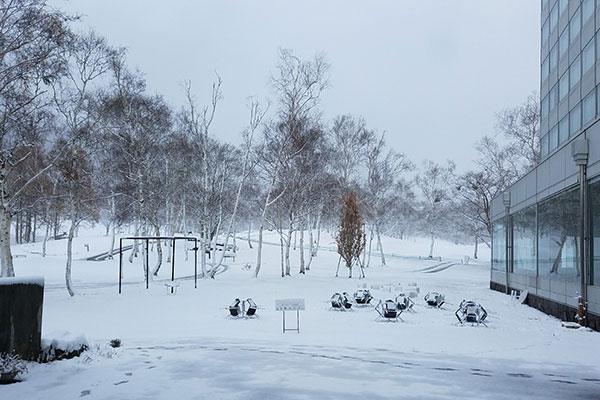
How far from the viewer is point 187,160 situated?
3538cm

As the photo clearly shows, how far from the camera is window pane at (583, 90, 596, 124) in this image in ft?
71.6

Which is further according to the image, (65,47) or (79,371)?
(65,47)

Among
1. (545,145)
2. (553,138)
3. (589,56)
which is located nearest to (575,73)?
(589,56)

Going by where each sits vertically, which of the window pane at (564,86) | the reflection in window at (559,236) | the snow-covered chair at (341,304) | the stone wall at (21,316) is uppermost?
the window pane at (564,86)

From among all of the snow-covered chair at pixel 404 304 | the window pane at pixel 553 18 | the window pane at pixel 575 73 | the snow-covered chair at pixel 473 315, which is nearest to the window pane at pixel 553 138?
the window pane at pixel 575 73

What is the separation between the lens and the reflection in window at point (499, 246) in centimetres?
2958

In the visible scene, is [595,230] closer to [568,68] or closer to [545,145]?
[568,68]

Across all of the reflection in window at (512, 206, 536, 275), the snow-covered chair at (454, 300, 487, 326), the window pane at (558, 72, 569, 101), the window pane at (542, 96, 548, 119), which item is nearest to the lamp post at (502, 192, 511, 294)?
the reflection in window at (512, 206, 536, 275)

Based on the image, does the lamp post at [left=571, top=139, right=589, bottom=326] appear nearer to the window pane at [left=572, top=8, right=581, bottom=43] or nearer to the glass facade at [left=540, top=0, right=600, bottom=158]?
the glass facade at [left=540, top=0, right=600, bottom=158]

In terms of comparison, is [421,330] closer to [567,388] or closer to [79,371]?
[567,388]

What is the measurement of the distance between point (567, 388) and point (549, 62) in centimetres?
2639

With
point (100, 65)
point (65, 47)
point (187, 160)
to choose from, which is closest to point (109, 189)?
point (187, 160)

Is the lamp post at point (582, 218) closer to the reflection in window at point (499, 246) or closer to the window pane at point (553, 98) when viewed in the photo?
the reflection in window at point (499, 246)

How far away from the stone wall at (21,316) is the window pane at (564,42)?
25.8 meters
